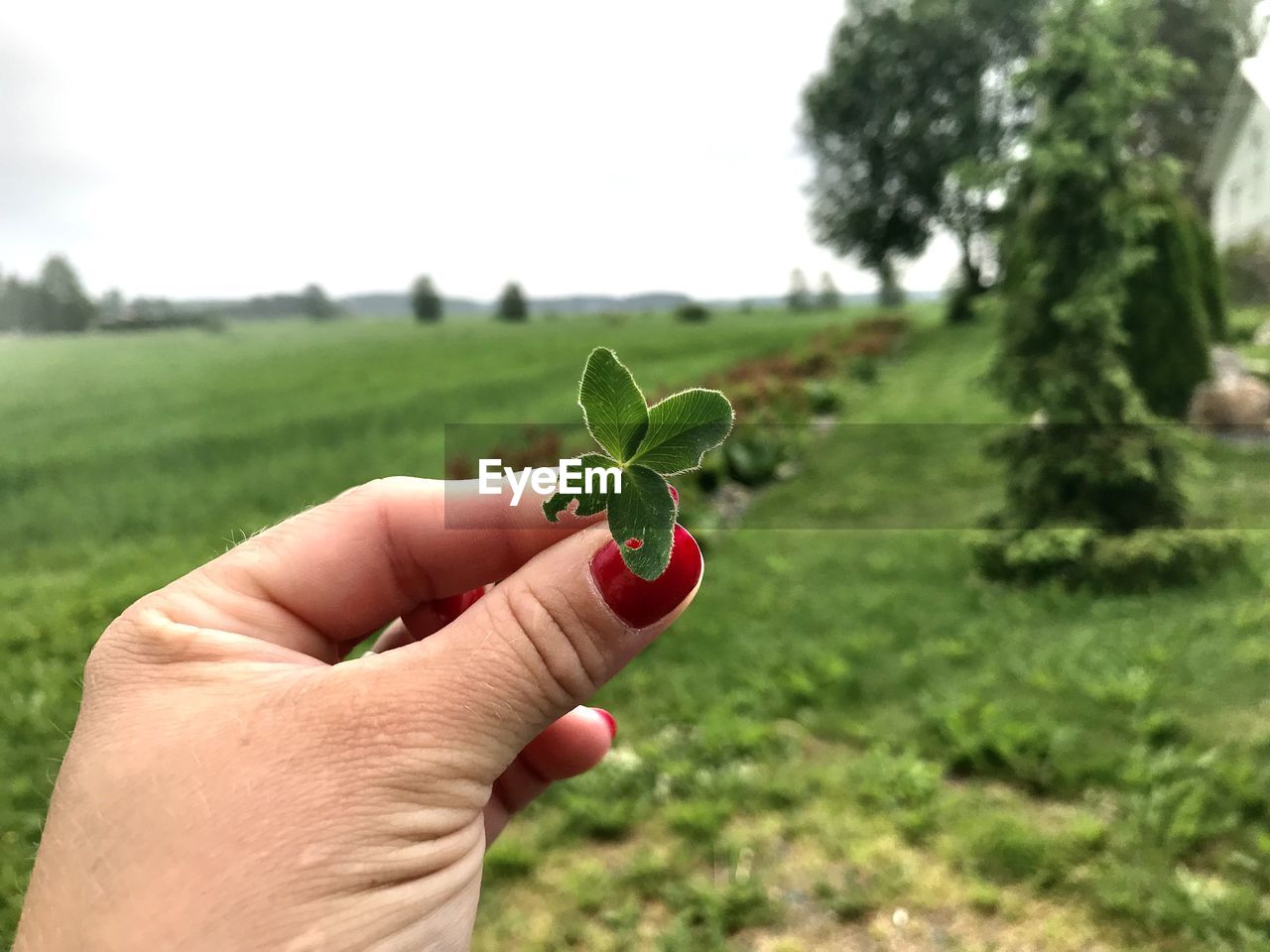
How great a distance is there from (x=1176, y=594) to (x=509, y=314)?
159 inches

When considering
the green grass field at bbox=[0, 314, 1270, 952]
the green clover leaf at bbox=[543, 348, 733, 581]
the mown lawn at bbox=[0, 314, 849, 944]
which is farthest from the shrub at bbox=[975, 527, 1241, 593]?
the green clover leaf at bbox=[543, 348, 733, 581]

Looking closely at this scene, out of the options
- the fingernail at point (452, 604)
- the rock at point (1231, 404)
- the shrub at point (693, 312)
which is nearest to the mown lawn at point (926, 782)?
the rock at point (1231, 404)

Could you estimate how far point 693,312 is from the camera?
A: 18.8 feet

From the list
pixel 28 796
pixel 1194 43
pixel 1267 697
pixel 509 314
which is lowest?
pixel 1267 697

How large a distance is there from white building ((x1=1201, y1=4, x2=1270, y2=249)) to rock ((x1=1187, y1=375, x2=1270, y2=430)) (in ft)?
2.45

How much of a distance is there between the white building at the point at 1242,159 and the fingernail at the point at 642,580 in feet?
11.1

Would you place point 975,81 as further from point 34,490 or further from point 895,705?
point 34,490

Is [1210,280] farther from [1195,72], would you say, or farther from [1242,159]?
[1195,72]

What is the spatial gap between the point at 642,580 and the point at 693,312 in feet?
16.8

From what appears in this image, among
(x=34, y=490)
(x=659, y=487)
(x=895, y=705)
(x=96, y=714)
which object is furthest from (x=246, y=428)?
(x=659, y=487)

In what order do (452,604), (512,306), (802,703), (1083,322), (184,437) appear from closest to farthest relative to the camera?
(452,604), (802,703), (1083,322), (184,437), (512,306)

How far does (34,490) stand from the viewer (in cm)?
304

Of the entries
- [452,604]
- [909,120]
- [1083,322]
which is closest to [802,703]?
[452,604]

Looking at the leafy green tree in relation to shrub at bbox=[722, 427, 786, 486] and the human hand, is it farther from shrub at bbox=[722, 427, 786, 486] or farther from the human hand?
shrub at bbox=[722, 427, 786, 486]
